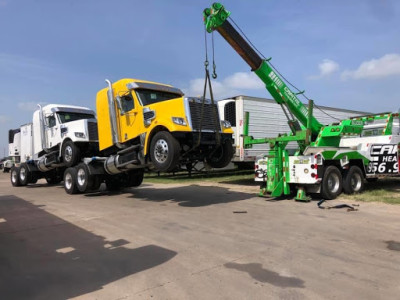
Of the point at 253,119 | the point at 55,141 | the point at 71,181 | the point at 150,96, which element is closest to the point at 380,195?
the point at 253,119

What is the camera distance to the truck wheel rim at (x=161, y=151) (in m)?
8.59

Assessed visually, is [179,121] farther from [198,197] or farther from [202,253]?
[202,253]

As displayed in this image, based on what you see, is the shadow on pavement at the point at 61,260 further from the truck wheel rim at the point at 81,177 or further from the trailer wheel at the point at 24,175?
the trailer wheel at the point at 24,175

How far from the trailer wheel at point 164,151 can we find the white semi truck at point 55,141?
4.54 m

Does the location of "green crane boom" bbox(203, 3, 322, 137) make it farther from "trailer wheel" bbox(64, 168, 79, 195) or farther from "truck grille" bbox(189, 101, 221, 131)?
"trailer wheel" bbox(64, 168, 79, 195)

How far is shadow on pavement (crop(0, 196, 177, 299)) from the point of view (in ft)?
12.7

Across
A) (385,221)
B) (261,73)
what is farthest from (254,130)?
(385,221)

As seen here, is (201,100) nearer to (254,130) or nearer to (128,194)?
(128,194)

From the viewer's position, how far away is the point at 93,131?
1265 centimetres

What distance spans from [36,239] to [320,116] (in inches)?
622

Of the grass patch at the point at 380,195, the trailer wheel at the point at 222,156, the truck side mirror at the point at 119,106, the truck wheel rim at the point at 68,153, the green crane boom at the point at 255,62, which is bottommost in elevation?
the grass patch at the point at 380,195

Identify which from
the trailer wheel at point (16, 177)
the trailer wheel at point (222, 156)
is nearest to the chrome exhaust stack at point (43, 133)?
the trailer wheel at point (16, 177)

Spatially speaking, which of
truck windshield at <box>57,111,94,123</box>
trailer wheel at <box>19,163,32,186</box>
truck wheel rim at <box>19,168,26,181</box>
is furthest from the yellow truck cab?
truck wheel rim at <box>19,168,26,181</box>

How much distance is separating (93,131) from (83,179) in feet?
5.90
